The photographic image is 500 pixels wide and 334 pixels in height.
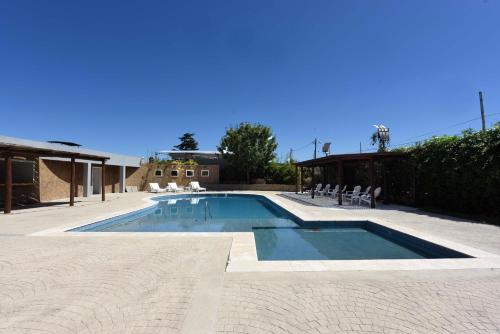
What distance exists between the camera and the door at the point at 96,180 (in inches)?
781

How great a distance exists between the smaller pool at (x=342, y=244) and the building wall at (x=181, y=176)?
18039 millimetres

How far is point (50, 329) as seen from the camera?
2.45m

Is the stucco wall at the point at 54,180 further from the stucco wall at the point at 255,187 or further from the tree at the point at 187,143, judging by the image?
the tree at the point at 187,143

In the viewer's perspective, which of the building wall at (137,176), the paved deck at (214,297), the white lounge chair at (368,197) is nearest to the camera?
the paved deck at (214,297)

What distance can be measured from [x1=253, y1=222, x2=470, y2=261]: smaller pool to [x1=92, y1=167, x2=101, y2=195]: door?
16.5m

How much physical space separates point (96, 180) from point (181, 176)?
290 inches

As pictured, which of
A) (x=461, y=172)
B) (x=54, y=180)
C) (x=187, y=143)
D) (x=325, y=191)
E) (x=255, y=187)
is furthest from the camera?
(x=187, y=143)

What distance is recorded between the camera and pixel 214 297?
3.11 meters

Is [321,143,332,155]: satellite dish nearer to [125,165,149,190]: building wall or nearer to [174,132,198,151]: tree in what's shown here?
[125,165,149,190]: building wall

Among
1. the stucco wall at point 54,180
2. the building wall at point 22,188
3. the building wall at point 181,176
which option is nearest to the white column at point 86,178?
the stucco wall at point 54,180

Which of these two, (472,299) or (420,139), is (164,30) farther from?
(472,299)

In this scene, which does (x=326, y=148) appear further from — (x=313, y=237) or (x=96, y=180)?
(x=96, y=180)

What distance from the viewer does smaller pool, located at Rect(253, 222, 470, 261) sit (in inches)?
218

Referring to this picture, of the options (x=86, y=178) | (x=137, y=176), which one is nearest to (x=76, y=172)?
(x=86, y=178)
